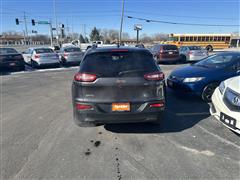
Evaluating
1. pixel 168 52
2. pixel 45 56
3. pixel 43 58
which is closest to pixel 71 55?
pixel 45 56

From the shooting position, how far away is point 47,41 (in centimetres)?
10425

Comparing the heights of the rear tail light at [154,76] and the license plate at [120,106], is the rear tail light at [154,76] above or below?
above

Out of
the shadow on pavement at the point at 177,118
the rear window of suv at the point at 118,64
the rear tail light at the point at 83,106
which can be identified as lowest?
the shadow on pavement at the point at 177,118

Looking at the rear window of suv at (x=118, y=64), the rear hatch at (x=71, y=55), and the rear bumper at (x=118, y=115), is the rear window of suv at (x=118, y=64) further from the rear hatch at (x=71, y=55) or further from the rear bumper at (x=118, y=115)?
the rear hatch at (x=71, y=55)

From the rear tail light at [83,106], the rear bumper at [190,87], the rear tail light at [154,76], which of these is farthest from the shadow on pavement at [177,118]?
the rear tail light at [154,76]

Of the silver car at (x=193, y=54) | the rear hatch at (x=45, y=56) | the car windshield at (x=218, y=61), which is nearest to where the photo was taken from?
the car windshield at (x=218, y=61)

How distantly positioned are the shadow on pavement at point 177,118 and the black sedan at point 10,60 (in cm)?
1130

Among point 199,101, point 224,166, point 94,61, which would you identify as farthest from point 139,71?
point 199,101

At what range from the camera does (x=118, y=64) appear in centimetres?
339

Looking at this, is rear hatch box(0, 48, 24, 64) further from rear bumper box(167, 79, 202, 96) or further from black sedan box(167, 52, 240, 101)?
rear bumper box(167, 79, 202, 96)

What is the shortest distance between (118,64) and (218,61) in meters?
4.42

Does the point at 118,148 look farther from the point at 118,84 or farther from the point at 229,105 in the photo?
the point at 229,105

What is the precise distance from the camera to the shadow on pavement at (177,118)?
3.99 m

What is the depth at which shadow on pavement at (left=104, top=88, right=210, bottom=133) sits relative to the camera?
3.99m
